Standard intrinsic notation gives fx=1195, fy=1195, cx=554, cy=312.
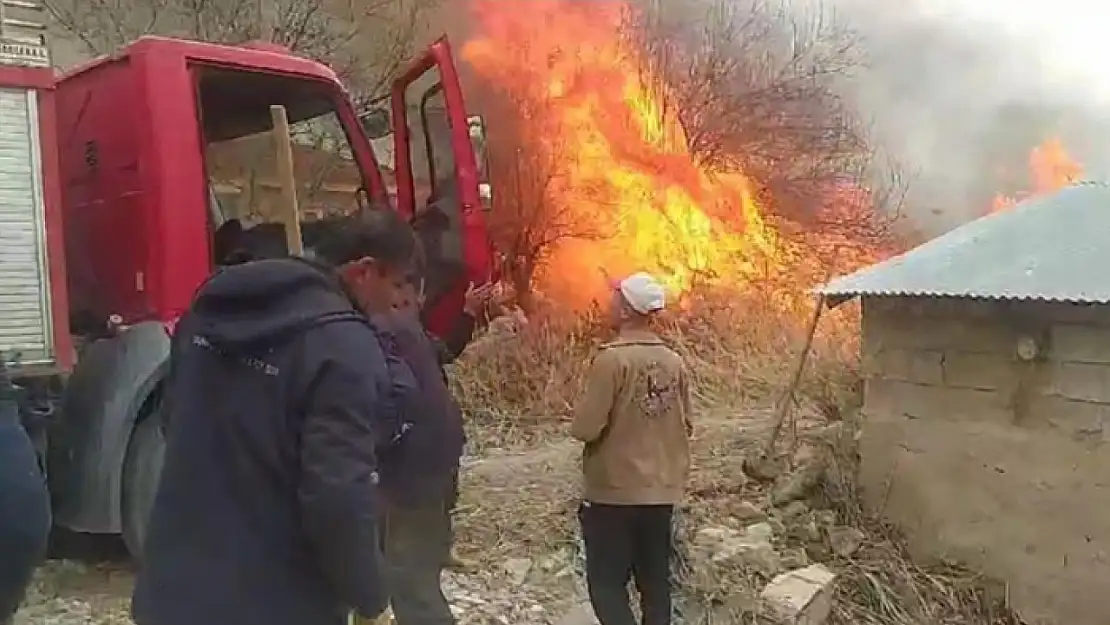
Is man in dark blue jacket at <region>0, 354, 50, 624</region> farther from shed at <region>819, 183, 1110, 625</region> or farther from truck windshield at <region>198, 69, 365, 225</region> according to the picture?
shed at <region>819, 183, 1110, 625</region>

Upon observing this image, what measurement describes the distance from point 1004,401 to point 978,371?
0.62 feet

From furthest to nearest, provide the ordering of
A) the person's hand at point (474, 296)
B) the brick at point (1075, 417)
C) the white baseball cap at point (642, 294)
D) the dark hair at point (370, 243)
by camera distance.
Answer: the person's hand at point (474, 296), the brick at point (1075, 417), the white baseball cap at point (642, 294), the dark hair at point (370, 243)

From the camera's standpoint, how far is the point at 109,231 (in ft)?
18.2

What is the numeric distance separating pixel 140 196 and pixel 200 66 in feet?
2.17

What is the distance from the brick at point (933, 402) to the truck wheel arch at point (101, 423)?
3522 mm

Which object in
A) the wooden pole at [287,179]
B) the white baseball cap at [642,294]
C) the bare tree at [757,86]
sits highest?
the bare tree at [757,86]

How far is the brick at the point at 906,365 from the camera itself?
5957 mm

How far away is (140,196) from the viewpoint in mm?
5324

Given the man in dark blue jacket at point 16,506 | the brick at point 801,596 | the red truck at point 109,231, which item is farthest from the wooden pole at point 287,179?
the brick at point 801,596

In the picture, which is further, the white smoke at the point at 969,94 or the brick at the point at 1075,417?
the white smoke at the point at 969,94

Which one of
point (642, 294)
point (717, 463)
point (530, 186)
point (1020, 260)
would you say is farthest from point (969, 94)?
point (642, 294)

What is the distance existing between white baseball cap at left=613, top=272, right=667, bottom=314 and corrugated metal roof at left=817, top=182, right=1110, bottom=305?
6.12ft

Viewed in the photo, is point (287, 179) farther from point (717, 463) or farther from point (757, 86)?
point (757, 86)

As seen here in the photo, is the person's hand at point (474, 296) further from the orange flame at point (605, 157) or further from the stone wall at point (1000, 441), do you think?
the orange flame at point (605, 157)
